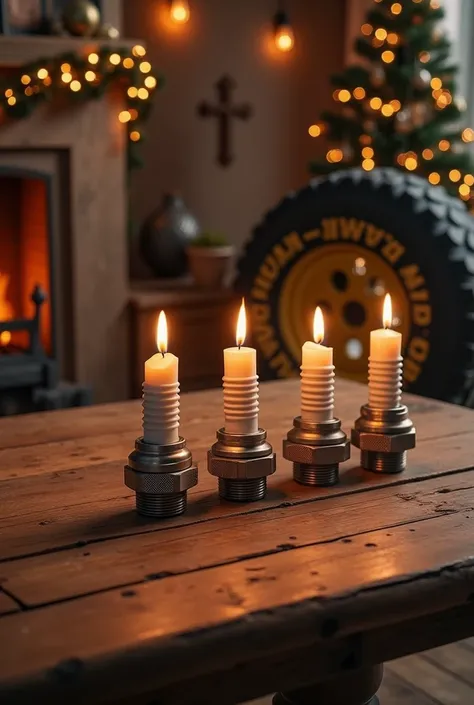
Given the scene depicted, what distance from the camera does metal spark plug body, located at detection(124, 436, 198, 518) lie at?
1306 mm

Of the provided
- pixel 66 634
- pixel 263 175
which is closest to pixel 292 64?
pixel 263 175

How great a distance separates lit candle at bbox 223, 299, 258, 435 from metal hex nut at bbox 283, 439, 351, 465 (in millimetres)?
104

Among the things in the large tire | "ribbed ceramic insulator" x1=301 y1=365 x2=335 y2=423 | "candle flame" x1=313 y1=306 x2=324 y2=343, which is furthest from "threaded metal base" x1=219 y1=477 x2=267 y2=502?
the large tire

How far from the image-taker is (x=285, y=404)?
2072mm

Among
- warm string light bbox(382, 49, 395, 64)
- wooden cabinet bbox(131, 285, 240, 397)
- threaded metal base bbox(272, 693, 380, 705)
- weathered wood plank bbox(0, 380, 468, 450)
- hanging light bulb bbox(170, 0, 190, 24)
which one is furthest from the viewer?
hanging light bulb bbox(170, 0, 190, 24)

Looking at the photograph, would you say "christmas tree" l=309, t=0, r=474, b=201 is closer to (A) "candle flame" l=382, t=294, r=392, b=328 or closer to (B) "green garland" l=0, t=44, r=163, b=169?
(B) "green garland" l=0, t=44, r=163, b=169

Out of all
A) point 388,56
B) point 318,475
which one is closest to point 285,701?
point 318,475

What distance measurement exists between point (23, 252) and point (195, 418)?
7.30ft

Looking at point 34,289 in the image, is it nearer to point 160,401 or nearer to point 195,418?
point 195,418

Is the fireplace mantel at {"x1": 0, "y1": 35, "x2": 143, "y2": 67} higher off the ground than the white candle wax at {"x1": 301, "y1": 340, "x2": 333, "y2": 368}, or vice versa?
the fireplace mantel at {"x1": 0, "y1": 35, "x2": 143, "y2": 67}

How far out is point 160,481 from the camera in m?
1.31

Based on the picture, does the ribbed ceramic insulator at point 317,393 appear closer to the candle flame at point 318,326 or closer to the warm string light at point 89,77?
the candle flame at point 318,326

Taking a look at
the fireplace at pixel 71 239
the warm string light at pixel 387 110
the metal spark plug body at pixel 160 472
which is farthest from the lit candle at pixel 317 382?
the warm string light at pixel 387 110

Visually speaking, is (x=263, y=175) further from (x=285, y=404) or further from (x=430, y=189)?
(x=285, y=404)
